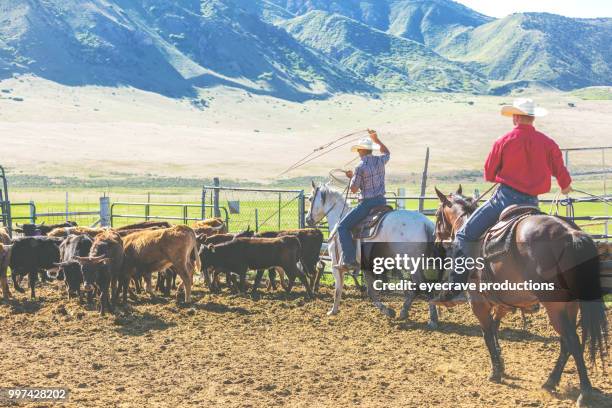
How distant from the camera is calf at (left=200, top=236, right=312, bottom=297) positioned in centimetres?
1319

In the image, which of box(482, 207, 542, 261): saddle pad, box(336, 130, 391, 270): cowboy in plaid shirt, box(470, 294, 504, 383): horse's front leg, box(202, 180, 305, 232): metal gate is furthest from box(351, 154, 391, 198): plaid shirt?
box(202, 180, 305, 232): metal gate

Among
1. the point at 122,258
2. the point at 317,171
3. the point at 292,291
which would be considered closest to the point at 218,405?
the point at 122,258

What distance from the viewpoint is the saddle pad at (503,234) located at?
690cm

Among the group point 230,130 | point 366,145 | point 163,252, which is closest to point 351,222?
point 366,145

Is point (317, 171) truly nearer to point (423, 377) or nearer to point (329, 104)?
point (423, 377)

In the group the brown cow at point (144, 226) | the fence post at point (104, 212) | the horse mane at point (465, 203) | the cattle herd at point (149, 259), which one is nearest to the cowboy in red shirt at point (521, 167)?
the horse mane at point (465, 203)

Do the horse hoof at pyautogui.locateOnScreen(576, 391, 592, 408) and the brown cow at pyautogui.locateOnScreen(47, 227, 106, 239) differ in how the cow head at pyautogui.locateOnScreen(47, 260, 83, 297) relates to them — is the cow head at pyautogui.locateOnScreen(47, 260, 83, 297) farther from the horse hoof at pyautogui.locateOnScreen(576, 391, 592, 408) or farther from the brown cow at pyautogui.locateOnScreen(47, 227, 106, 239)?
A: the horse hoof at pyautogui.locateOnScreen(576, 391, 592, 408)

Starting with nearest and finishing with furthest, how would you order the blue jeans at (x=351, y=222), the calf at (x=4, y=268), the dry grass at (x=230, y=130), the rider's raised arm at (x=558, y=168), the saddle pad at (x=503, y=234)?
1. the saddle pad at (x=503, y=234)
2. the rider's raised arm at (x=558, y=168)
3. the blue jeans at (x=351, y=222)
4. the calf at (x=4, y=268)
5. the dry grass at (x=230, y=130)

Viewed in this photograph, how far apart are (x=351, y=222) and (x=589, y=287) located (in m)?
4.85

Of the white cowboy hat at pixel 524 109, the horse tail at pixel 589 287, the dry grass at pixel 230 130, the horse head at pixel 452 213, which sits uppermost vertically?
the dry grass at pixel 230 130

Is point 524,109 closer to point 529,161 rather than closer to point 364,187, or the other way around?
point 529,161

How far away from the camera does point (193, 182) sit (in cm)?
6762

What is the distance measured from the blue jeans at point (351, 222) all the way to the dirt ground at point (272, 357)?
95cm

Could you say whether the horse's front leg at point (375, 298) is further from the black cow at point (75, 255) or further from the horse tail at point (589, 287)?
the black cow at point (75, 255)
